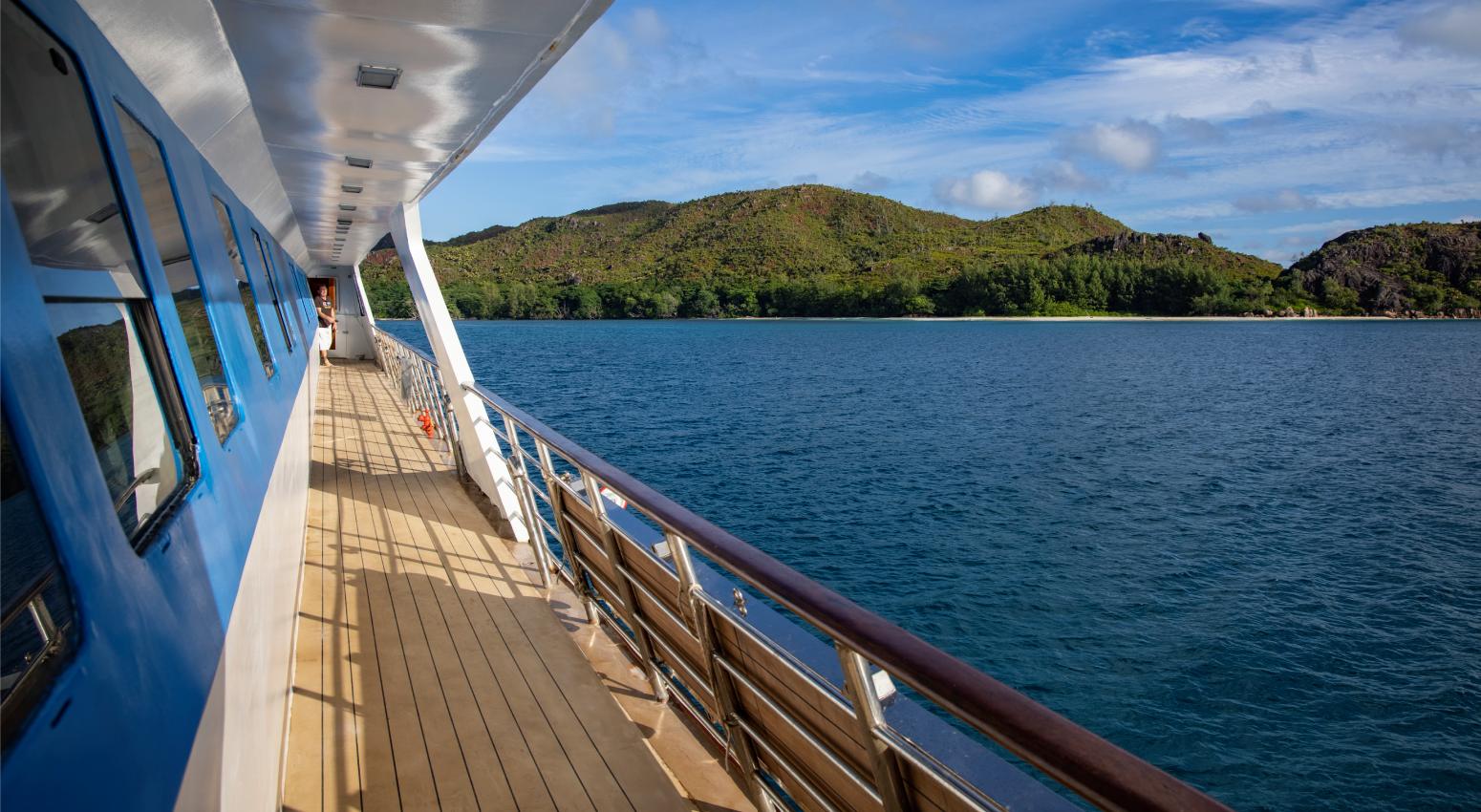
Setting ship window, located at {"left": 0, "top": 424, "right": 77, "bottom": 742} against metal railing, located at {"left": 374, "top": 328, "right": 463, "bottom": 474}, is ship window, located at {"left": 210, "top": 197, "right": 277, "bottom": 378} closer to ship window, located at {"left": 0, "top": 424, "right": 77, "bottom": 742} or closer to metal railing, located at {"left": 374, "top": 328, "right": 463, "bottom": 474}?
metal railing, located at {"left": 374, "top": 328, "right": 463, "bottom": 474}

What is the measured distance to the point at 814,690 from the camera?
136 cm

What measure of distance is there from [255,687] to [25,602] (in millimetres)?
1211

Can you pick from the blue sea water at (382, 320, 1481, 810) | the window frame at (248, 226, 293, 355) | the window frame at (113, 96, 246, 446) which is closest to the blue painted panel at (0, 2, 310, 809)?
the window frame at (113, 96, 246, 446)

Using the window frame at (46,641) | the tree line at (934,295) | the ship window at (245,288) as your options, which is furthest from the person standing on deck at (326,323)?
the tree line at (934,295)

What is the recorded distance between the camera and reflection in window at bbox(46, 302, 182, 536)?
130cm

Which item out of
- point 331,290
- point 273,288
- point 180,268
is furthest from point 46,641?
point 331,290

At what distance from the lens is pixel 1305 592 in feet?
37.0

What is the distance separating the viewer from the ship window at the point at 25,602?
2.64 ft

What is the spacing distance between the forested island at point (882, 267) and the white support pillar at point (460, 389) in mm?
63257

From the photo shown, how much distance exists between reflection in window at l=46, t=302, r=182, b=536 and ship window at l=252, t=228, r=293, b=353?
4.40m

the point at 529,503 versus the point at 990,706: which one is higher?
the point at 990,706

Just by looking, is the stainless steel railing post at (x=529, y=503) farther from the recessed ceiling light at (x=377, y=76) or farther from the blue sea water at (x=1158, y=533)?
the blue sea water at (x=1158, y=533)

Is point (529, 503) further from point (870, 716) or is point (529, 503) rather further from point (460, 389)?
point (870, 716)

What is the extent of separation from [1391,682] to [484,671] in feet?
33.7
